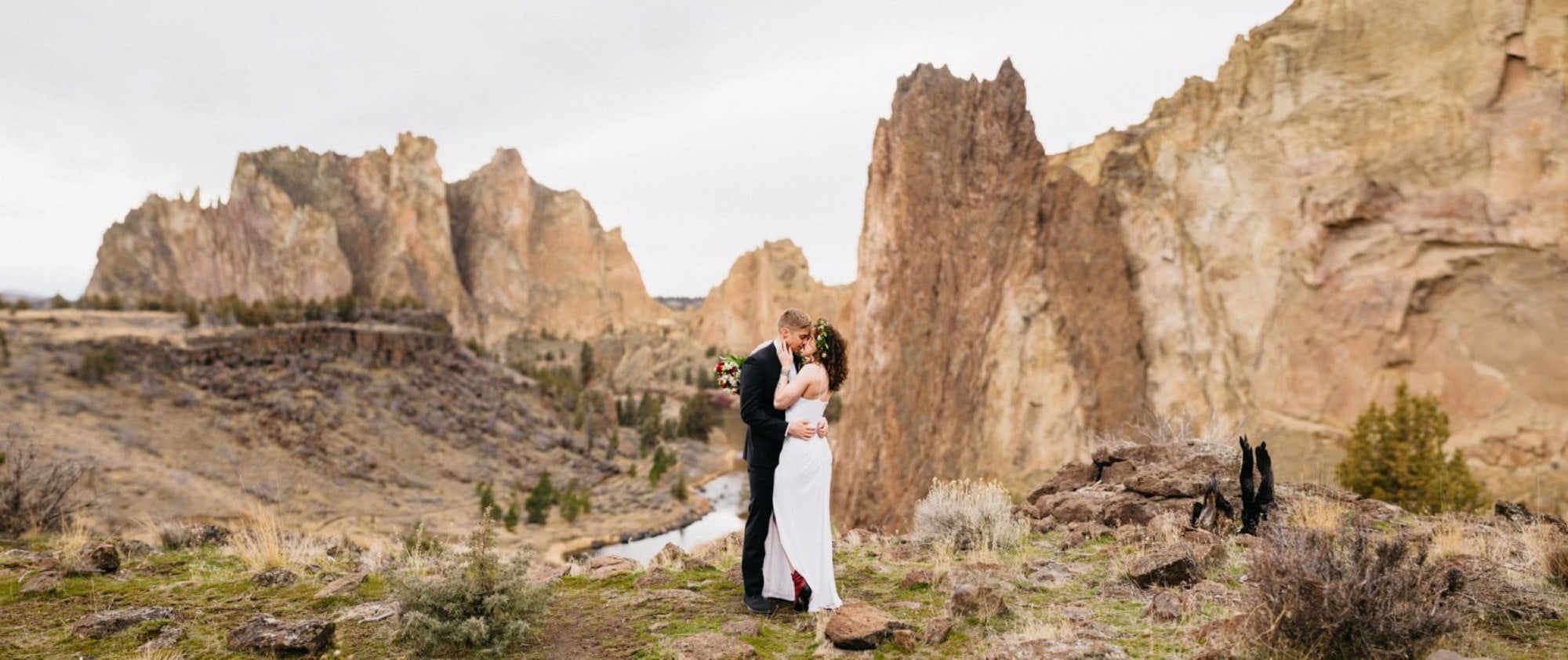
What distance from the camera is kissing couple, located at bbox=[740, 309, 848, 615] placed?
221 inches

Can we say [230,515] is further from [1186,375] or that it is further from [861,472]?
[1186,375]

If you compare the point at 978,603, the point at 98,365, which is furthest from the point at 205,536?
the point at 98,365

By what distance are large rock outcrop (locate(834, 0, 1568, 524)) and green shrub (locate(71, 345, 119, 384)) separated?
44.2m

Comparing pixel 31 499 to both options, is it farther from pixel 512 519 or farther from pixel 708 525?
pixel 708 525

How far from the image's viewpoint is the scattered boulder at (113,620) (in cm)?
512

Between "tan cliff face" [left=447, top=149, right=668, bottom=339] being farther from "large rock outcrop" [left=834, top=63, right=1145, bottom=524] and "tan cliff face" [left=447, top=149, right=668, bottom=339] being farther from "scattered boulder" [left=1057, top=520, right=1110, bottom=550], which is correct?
"scattered boulder" [left=1057, top=520, right=1110, bottom=550]

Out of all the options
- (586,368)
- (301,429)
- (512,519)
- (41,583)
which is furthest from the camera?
(586,368)

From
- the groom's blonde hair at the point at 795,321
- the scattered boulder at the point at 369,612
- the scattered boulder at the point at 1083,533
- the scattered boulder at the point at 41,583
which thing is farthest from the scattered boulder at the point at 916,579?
the scattered boulder at the point at 41,583

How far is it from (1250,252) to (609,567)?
83.9 feet

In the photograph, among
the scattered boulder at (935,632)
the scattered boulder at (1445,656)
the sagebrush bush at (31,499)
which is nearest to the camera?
the scattered boulder at (1445,656)

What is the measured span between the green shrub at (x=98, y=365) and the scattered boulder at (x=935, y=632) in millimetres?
57625

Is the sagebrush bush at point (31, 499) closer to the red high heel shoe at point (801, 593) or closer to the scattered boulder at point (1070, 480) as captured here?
the red high heel shoe at point (801, 593)

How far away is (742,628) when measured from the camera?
5.25 metres

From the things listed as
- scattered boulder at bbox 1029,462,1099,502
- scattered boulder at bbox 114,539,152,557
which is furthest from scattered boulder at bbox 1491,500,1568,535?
scattered boulder at bbox 114,539,152,557
